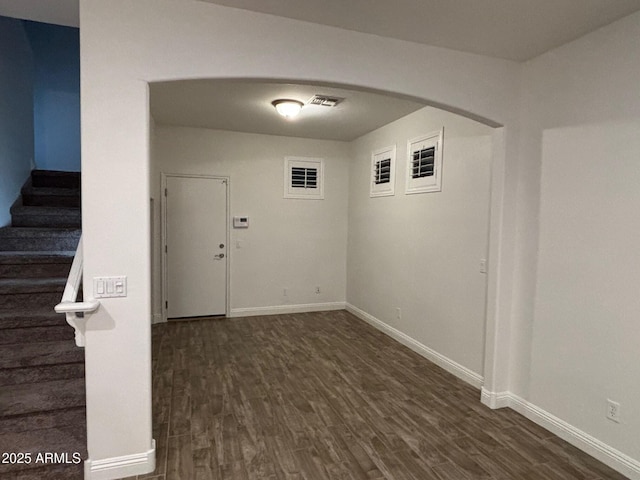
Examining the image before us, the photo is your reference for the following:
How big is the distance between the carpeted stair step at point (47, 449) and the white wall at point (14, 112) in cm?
232

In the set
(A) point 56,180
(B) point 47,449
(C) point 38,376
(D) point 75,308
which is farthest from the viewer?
(A) point 56,180

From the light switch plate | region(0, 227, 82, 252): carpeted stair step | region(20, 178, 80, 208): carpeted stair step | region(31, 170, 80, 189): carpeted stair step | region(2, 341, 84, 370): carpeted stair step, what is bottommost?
region(2, 341, 84, 370): carpeted stair step

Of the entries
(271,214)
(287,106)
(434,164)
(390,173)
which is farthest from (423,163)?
(271,214)

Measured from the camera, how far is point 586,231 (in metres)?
2.61

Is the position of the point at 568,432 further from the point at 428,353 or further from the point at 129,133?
the point at 129,133

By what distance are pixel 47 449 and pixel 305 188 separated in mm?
4599

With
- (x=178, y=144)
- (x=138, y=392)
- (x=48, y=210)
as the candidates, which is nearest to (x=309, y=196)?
(x=178, y=144)

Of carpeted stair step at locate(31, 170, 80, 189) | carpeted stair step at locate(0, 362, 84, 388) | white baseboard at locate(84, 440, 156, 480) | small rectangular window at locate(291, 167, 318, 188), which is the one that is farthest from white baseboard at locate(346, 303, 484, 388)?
carpeted stair step at locate(31, 170, 80, 189)

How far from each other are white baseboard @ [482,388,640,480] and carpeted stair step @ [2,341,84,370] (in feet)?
10.8

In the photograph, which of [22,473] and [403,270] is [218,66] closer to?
[22,473]

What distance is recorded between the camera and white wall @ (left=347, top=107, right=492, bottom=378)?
3.61 m

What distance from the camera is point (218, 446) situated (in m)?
2.57

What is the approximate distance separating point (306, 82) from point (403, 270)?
114 inches

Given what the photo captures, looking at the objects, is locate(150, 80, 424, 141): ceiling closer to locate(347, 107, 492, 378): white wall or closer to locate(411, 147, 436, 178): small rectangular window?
locate(347, 107, 492, 378): white wall
